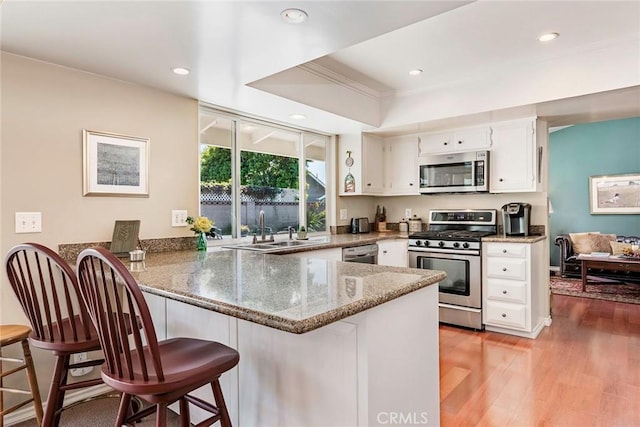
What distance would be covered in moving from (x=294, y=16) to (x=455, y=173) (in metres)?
2.74

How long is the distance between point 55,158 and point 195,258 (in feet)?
3.40

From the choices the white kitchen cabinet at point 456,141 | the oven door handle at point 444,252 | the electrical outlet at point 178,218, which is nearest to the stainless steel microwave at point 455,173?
the white kitchen cabinet at point 456,141

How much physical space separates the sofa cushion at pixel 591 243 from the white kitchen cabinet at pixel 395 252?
3.92 meters

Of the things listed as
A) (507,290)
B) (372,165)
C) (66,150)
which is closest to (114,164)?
(66,150)

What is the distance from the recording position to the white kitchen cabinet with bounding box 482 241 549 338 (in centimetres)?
329

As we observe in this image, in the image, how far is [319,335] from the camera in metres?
1.34

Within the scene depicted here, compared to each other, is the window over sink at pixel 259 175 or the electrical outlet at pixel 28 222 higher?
the window over sink at pixel 259 175

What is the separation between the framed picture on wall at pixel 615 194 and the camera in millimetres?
6426

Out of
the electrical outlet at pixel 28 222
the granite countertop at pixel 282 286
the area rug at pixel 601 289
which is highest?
the electrical outlet at pixel 28 222

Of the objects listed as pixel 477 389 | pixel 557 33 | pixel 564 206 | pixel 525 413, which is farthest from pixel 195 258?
pixel 564 206

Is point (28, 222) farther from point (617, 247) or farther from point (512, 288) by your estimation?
point (617, 247)

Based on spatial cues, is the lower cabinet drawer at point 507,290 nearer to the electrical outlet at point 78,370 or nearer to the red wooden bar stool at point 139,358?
the red wooden bar stool at point 139,358

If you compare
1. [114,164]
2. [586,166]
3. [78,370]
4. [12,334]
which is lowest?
[78,370]

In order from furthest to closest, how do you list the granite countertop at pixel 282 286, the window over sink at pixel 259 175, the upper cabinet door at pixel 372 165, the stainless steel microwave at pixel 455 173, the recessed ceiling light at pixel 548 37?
the upper cabinet door at pixel 372 165 < the stainless steel microwave at pixel 455 173 < the window over sink at pixel 259 175 < the recessed ceiling light at pixel 548 37 < the granite countertop at pixel 282 286
